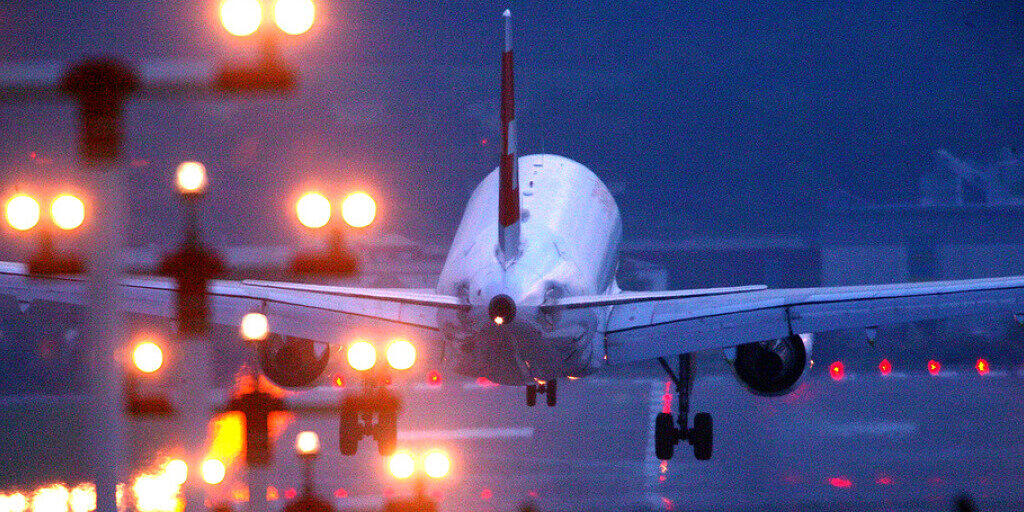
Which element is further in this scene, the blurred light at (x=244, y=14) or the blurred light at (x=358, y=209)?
the blurred light at (x=358, y=209)

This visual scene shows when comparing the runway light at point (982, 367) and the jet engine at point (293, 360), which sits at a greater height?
the runway light at point (982, 367)

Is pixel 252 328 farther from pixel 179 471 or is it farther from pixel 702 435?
pixel 702 435

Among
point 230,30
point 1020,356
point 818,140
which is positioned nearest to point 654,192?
point 818,140

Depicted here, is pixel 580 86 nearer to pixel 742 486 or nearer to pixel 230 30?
pixel 742 486

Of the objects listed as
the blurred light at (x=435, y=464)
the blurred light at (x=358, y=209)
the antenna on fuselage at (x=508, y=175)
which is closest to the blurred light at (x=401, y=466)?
the blurred light at (x=435, y=464)

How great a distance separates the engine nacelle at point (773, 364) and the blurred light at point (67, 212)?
20.0 meters

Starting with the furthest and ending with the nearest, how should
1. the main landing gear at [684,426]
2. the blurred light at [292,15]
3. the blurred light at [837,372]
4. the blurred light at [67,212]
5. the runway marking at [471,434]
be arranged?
the blurred light at [837,372] → the runway marking at [471,434] → the main landing gear at [684,426] → the blurred light at [67,212] → the blurred light at [292,15]

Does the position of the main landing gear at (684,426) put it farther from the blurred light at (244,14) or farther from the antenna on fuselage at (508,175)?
the blurred light at (244,14)

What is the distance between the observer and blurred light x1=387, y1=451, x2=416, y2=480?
757 centimetres

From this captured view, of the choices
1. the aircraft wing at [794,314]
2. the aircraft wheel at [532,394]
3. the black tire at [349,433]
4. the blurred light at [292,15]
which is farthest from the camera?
the aircraft wheel at [532,394]

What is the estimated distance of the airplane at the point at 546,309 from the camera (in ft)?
Answer: 59.8

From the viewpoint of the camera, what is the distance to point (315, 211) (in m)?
5.55

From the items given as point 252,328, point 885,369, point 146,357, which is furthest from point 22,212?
point 885,369

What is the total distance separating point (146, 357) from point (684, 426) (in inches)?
725
